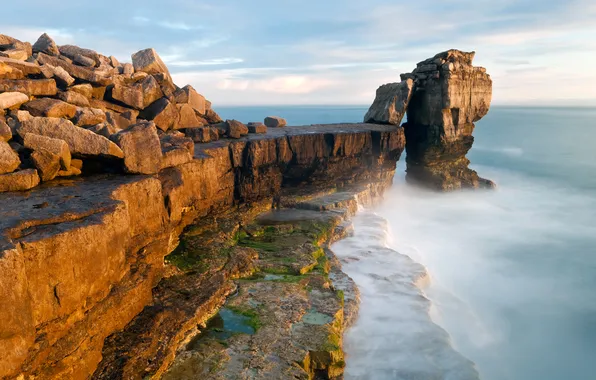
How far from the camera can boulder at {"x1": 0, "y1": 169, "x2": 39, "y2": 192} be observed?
286 inches

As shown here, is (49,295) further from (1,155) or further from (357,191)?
(357,191)

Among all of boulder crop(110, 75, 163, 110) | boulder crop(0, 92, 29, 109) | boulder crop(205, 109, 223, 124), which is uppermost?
boulder crop(110, 75, 163, 110)

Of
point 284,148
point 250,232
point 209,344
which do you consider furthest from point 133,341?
point 284,148

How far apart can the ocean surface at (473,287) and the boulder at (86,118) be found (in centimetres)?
733

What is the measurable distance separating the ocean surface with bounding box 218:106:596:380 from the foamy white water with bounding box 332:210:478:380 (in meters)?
0.02

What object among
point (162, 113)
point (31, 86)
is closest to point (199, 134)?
point (162, 113)

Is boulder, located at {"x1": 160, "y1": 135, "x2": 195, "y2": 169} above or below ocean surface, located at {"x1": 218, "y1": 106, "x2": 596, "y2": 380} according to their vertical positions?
above

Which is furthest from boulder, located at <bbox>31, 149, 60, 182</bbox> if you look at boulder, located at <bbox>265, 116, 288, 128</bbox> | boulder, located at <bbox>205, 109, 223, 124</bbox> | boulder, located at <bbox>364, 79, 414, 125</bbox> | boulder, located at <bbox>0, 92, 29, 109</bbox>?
boulder, located at <bbox>364, 79, 414, 125</bbox>

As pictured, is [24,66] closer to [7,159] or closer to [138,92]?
[138,92]

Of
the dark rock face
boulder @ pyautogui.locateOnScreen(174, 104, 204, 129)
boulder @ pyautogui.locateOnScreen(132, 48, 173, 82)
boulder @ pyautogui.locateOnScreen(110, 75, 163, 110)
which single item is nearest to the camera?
boulder @ pyautogui.locateOnScreen(110, 75, 163, 110)

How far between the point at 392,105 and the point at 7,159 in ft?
66.6

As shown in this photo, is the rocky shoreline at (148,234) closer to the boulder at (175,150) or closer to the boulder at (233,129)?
the boulder at (175,150)

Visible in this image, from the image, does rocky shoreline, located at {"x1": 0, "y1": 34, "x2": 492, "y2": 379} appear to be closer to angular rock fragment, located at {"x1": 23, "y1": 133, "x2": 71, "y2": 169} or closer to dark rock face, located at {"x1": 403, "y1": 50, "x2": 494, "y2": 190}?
angular rock fragment, located at {"x1": 23, "y1": 133, "x2": 71, "y2": 169}

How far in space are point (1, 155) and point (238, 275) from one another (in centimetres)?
523
